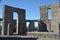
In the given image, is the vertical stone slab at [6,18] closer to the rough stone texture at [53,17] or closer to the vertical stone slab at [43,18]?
the vertical stone slab at [43,18]

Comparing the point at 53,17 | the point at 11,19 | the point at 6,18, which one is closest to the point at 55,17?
the point at 53,17

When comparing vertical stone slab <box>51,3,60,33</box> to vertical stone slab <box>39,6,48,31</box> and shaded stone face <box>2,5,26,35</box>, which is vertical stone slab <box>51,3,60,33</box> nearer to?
vertical stone slab <box>39,6,48,31</box>

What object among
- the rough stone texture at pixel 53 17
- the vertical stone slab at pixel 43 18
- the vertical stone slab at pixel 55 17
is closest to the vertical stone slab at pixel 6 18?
the vertical stone slab at pixel 43 18

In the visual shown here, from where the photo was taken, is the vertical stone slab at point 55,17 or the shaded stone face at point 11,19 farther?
the vertical stone slab at point 55,17

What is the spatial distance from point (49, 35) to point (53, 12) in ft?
20.7

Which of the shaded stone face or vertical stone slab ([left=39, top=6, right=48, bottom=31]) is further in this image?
vertical stone slab ([left=39, top=6, right=48, bottom=31])

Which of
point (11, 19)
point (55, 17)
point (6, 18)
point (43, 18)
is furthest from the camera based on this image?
point (43, 18)

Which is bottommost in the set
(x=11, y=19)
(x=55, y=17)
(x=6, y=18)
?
(x=11, y=19)

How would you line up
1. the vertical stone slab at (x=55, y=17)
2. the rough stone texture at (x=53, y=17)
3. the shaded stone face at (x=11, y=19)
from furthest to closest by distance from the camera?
1. the rough stone texture at (x=53, y=17)
2. the vertical stone slab at (x=55, y=17)
3. the shaded stone face at (x=11, y=19)

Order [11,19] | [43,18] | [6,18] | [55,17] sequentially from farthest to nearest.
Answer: [43,18], [55,17], [11,19], [6,18]

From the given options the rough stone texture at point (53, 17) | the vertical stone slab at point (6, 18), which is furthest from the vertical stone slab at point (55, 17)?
the vertical stone slab at point (6, 18)

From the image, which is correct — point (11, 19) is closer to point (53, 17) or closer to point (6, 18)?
point (6, 18)

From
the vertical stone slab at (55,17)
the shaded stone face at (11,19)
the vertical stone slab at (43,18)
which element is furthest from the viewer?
the vertical stone slab at (43,18)

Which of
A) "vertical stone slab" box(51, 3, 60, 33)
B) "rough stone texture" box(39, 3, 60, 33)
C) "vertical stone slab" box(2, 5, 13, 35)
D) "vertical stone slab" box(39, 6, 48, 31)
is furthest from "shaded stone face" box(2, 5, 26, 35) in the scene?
"vertical stone slab" box(51, 3, 60, 33)
